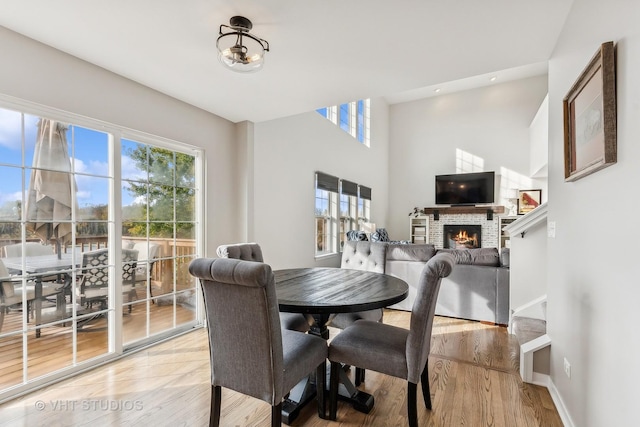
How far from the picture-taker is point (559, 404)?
1.91 m

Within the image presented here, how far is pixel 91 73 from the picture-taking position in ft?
7.84

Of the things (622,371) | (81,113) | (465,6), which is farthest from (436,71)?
(81,113)

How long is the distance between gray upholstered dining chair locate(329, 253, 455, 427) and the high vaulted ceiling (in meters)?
1.42

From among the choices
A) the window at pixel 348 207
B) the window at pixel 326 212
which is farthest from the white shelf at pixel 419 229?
the window at pixel 326 212

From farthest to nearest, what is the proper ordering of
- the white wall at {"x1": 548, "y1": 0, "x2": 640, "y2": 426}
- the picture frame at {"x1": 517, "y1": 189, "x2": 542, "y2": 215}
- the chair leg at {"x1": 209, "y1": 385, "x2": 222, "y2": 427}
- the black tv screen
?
the black tv screen
the picture frame at {"x1": 517, "y1": 189, "x2": 542, "y2": 215}
the chair leg at {"x1": 209, "y1": 385, "x2": 222, "y2": 427}
the white wall at {"x1": 548, "y1": 0, "x2": 640, "y2": 426}

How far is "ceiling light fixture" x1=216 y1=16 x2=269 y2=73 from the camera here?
1888mm

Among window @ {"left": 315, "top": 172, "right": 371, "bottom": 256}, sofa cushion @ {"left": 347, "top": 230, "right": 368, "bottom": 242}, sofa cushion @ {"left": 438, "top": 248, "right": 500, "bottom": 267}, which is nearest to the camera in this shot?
sofa cushion @ {"left": 438, "top": 248, "right": 500, "bottom": 267}

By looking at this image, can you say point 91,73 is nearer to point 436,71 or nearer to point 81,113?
point 81,113

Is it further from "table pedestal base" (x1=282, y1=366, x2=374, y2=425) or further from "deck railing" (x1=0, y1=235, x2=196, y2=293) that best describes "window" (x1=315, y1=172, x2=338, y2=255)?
"table pedestal base" (x1=282, y1=366, x2=374, y2=425)

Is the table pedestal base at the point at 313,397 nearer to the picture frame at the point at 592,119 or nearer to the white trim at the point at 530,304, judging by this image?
the picture frame at the point at 592,119

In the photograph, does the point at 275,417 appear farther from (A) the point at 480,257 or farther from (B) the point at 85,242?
(A) the point at 480,257

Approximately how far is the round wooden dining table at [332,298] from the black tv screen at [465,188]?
621cm

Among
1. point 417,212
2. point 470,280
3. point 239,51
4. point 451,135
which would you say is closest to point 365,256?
point 470,280

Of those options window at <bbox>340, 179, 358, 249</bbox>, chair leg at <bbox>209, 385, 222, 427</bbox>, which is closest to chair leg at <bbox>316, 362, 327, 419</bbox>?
chair leg at <bbox>209, 385, 222, 427</bbox>
